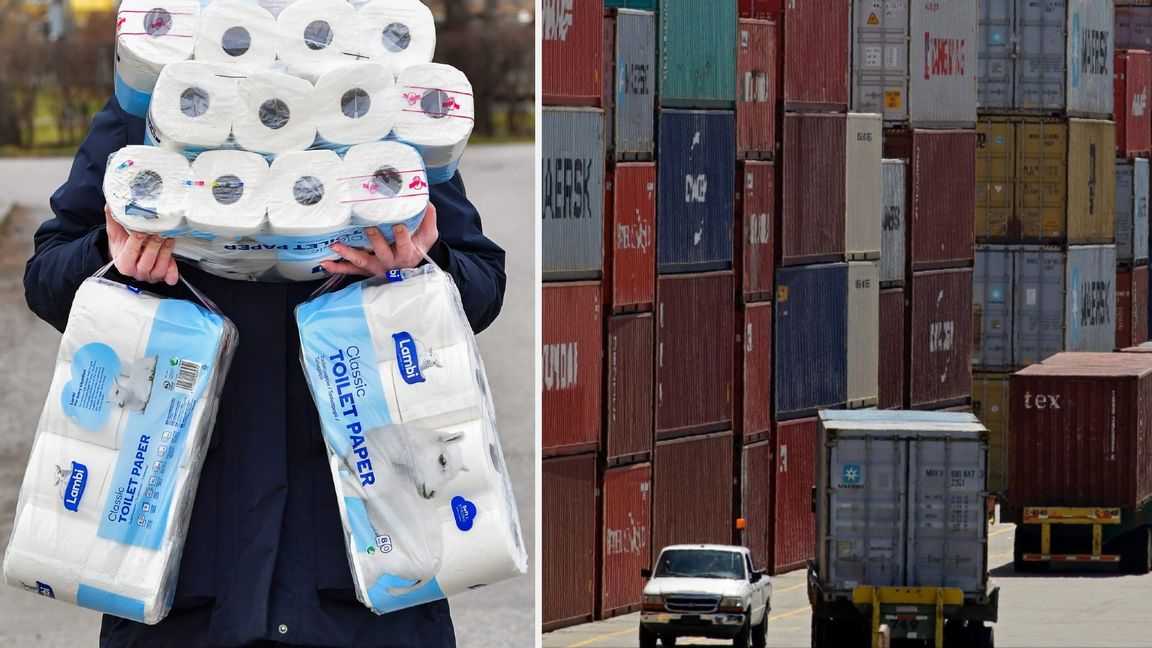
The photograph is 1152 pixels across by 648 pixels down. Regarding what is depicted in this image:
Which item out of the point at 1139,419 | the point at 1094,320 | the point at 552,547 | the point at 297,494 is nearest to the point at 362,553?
the point at 297,494

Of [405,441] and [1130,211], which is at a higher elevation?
[405,441]

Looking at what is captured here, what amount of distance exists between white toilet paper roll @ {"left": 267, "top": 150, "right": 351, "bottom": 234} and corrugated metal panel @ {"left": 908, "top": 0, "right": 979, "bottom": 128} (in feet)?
94.2

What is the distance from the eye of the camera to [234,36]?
13.0 ft

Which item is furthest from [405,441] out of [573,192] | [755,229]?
[755,229]

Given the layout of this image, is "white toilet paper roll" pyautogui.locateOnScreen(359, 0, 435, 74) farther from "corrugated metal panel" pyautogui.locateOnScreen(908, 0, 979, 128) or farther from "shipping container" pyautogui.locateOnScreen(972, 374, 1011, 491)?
"shipping container" pyautogui.locateOnScreen(972, 374, 1011, 491)

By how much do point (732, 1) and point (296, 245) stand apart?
70.2 feet

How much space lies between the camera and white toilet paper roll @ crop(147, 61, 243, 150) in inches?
151

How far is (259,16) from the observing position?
3.97 m

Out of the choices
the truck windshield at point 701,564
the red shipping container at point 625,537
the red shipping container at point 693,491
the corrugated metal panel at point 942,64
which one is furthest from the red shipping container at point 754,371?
→ the corrugated metal panel at point 942,64

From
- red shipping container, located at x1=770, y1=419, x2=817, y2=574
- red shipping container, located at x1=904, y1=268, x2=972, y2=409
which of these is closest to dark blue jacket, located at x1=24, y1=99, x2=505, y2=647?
red shipping container, located at x1=770, y1=419, x2=817, y2=574

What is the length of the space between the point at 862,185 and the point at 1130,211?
41.5 feet

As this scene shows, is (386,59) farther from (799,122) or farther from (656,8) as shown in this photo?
(799,122)

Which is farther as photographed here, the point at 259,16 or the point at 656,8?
the point at 656,8

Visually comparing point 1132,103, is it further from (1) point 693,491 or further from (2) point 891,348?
(1) point 693,491
